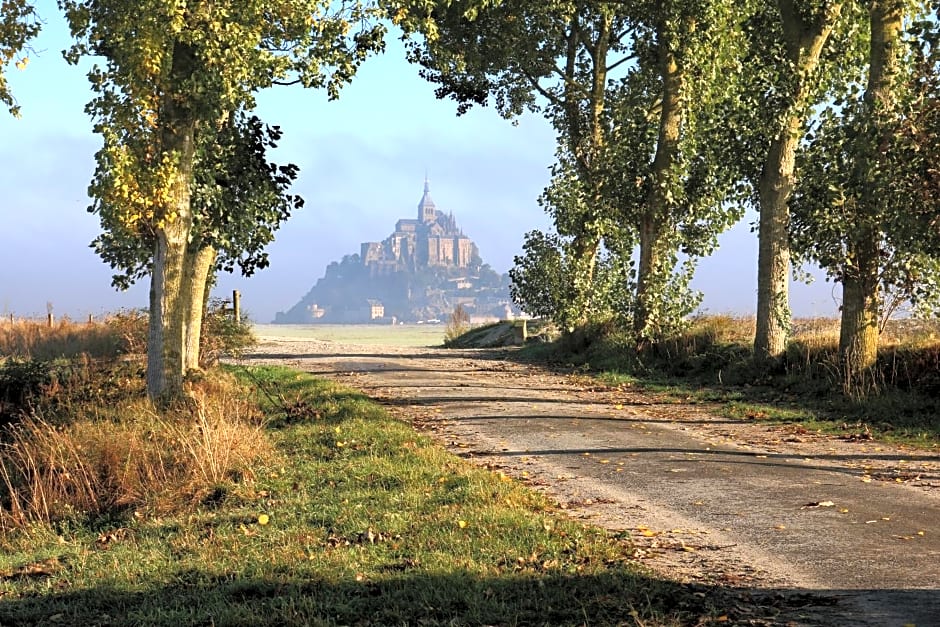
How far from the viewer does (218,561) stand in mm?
8109

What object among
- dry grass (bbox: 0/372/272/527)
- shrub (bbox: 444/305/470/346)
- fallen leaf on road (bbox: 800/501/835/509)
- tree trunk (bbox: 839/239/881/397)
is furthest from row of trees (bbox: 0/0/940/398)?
shrub (bbox: 444/305/470/346)

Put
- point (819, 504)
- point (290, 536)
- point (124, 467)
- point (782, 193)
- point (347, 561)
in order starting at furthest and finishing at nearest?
1. point (782, 193)
2. point (124, 467)
3. point (819, 504)
4. point (290, 536)
5. point (347, 561)

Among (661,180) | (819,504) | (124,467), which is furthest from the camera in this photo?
(661,180)

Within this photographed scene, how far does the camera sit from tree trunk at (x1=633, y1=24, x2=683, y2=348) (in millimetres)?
23969

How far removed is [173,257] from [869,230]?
13560 millimetres

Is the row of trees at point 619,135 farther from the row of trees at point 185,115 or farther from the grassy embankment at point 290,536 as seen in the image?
the grassy embankment at point 290,536

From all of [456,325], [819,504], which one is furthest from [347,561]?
[456,325]

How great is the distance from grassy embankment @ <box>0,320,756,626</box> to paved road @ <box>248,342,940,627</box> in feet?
2.45

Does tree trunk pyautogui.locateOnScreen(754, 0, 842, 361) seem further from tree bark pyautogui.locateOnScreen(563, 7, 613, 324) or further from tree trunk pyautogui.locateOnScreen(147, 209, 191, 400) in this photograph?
tree trunk pyautogui.locateOnScreen(147, 209, 191, 400)

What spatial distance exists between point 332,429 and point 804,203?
457 inches

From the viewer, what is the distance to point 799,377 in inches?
750

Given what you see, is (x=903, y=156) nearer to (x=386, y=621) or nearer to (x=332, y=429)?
(x=332, y=429)

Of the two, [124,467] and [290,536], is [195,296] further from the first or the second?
[290,536]

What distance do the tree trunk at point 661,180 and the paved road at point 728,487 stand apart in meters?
5.22
